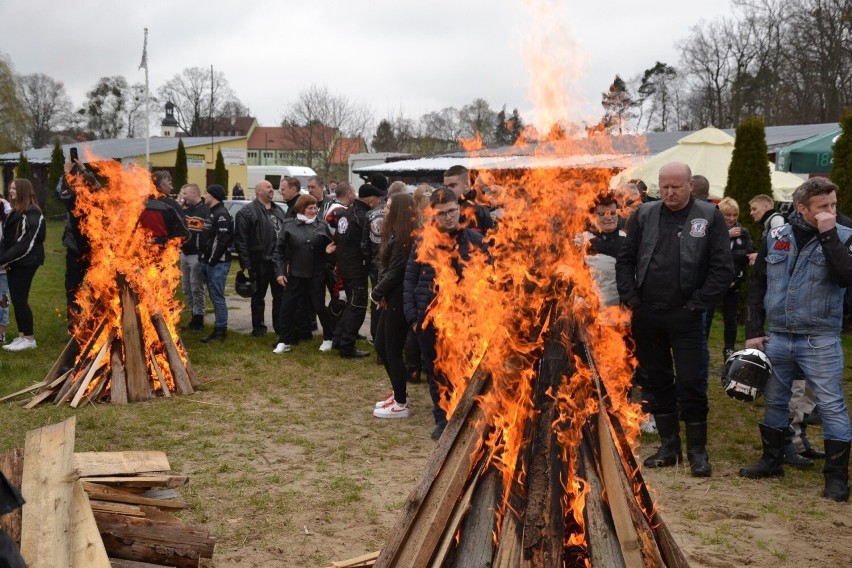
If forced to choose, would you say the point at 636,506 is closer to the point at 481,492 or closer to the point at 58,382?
the point at 481,492

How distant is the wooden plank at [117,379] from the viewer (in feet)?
26.1

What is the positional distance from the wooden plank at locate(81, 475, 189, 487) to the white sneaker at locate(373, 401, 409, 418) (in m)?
2.86

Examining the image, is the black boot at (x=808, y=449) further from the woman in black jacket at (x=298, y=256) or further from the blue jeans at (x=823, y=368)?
the woman in black jacket at (x=298, y=256)

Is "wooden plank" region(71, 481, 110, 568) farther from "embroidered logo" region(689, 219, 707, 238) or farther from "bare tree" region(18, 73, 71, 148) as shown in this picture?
"bare tree" region(18, 73, 71, 148)

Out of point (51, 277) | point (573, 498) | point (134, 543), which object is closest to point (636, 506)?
point (573, 498)

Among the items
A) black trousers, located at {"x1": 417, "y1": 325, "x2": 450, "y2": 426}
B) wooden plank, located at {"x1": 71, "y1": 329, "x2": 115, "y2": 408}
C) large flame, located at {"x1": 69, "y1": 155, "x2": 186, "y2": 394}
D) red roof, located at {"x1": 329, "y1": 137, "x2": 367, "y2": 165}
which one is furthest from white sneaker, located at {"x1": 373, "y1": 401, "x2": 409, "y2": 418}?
red roof, located at {"x1": 329, "y1": 137, "x2": 367, "y2": 165}

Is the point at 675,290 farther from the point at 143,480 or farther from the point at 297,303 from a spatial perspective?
the point at 297,303

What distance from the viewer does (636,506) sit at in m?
3.43

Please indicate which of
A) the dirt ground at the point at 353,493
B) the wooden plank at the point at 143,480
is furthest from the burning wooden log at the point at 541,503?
the wooden plank at the point at 143,480

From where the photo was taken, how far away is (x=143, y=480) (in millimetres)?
4898

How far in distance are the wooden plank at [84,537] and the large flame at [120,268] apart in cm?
420

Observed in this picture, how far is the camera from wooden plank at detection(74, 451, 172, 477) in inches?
192

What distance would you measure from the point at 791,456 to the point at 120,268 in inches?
260

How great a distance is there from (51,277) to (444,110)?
117 ft
